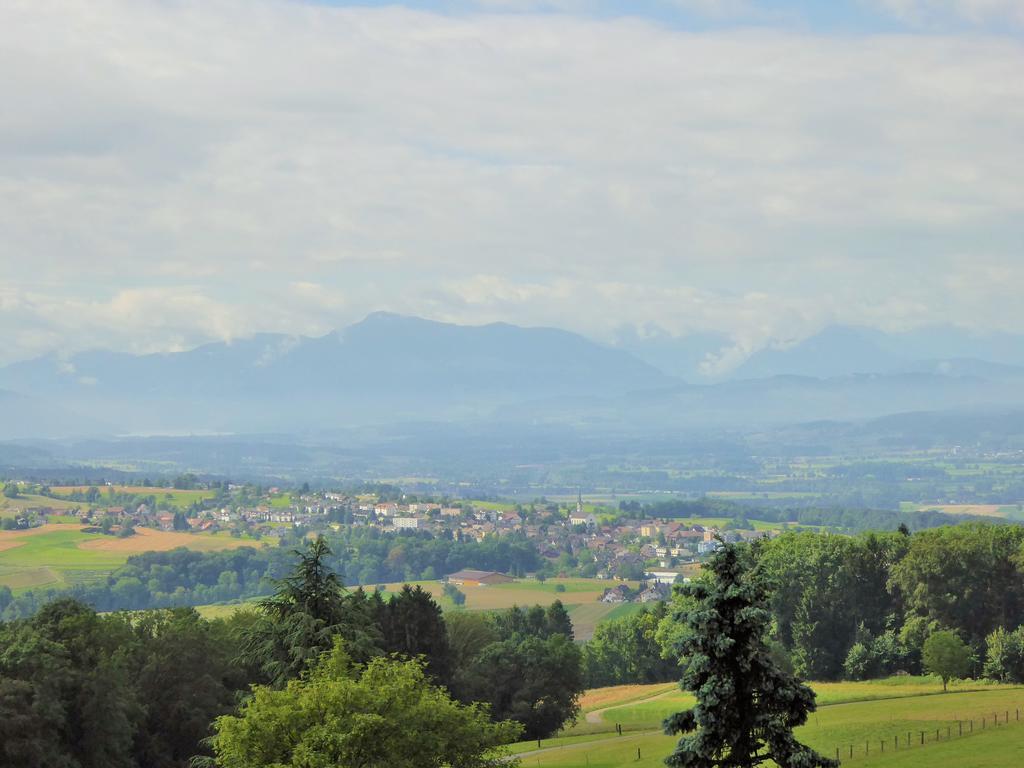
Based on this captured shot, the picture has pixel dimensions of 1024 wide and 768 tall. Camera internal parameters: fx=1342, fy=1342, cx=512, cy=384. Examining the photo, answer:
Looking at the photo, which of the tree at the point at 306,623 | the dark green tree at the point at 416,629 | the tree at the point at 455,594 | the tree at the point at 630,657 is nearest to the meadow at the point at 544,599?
the tree at the point at 455,594

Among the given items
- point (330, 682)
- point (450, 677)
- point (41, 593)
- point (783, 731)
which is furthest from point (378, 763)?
point (41, 593)

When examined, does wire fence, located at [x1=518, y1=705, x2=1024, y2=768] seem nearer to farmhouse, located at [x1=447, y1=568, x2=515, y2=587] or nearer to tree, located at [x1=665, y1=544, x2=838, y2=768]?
tree, located at [x1=665, y1=544, x2=838, y2=768]

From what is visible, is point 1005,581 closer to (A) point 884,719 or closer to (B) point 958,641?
(B) point 958,641

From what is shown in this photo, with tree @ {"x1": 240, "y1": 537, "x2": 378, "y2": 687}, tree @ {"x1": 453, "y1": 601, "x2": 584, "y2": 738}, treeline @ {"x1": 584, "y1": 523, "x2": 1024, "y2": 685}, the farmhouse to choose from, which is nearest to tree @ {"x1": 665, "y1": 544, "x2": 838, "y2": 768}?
tree @ {"x1": 240, "y1": 537, "x2": 378, "y2": 687}

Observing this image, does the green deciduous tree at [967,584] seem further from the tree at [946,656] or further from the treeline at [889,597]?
the tree at [946,656]

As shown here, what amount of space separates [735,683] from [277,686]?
20.2m

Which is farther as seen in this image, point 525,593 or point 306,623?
point 525,593

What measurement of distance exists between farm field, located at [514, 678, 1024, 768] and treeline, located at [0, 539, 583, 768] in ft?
16.6

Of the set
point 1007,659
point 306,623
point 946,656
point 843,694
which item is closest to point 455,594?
point 1007,659

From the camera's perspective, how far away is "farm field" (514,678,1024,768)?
144ft

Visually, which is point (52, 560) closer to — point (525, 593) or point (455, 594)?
point (455, 594)

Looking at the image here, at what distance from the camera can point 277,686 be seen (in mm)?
38562

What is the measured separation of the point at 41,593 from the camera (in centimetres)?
15512

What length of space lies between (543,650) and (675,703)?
306 inches
